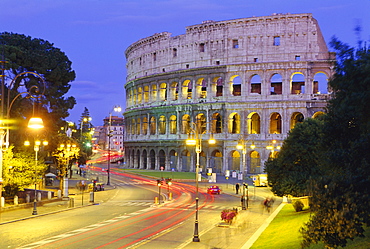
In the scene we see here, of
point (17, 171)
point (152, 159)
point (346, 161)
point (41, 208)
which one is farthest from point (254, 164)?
point (346, 161)

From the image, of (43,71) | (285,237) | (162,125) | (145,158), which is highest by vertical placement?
(43,71)

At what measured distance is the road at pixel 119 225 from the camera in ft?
74.1

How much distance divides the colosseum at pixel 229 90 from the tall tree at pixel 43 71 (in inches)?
829

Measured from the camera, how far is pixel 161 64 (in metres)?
84.0

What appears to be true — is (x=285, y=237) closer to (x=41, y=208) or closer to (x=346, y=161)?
(x=346, y=161)

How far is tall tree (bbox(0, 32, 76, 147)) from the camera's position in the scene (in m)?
52.4

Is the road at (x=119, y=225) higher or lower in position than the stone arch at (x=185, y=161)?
lower

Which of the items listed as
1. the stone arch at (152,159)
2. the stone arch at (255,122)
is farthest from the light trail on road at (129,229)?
the stone arch at (152,159)

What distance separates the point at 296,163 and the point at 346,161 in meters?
18.7

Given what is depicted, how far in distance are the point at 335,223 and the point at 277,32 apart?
2403 inches

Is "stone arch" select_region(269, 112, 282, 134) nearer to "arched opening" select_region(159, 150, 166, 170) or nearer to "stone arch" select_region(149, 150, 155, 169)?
"arched opening" select_region(159, 150, 166, 170)

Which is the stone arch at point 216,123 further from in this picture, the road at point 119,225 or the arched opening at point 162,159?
the road at point 119,225

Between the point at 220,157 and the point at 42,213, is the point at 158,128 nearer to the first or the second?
the point at 220,157

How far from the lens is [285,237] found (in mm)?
20781
